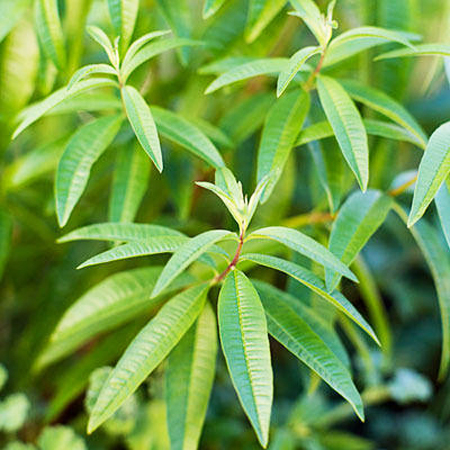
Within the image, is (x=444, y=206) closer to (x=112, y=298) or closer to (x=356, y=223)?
(x=356, y=223)

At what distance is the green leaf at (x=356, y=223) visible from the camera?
62cm

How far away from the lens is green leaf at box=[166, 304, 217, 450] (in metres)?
0.61

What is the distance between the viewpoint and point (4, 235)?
810 mm

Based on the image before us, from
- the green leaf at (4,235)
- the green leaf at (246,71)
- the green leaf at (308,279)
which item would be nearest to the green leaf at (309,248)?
the green leaf at (308,279)

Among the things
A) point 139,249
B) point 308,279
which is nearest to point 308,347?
point 308,279

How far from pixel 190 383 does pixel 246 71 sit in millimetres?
321

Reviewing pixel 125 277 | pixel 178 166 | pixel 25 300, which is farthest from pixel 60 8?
pixel 25 300

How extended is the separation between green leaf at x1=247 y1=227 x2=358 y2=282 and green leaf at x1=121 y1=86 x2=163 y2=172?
113mm

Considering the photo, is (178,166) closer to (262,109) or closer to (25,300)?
(262,109)

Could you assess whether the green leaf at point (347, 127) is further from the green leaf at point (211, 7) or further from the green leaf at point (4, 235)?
the green leaf at point (4, 235)

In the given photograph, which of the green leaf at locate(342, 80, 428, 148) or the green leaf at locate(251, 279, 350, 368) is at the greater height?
the green leaf at locate(342, 80, 428, 148)

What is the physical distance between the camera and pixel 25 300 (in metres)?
1.21

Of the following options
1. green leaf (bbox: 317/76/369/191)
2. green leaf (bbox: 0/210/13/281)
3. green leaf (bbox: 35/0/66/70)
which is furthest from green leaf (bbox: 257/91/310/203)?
green leaf (bbox: 0/210/13/281)

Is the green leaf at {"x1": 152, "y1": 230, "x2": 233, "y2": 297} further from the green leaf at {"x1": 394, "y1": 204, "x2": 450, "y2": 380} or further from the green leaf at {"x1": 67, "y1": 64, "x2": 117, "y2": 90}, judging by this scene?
the green leaf at {"x1": 394, "y1": 204, "x2": 450, "y2": 380}
